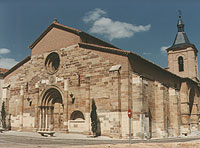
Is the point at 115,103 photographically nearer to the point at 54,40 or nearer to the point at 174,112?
the point at 174,112

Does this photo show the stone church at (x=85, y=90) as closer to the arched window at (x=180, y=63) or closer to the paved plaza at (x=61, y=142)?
the paved plaza at (x=61, y=142)

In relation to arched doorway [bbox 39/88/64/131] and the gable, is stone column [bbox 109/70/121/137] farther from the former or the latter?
arched doorway [bbox 39/88/64/131]

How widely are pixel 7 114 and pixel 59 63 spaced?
9.83 metres

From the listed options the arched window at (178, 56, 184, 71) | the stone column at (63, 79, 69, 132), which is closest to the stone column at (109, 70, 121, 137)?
the stone column at (63, 79, 69, 132)

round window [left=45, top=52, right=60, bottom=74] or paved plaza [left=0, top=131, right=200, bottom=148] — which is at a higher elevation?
round window [left=45, top=52, right=60, bottom=74]

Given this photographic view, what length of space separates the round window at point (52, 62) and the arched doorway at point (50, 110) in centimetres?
244

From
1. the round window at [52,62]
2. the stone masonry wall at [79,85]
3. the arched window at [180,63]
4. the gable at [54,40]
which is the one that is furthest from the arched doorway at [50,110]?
the arched window at [180,63]

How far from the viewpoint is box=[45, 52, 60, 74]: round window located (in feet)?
82.0

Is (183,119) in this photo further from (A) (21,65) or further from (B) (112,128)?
(A) (21,65)

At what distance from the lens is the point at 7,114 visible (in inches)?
1100

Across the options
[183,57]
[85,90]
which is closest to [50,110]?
[85,90]

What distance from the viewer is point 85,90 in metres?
21.1

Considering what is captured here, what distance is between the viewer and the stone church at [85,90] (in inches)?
757

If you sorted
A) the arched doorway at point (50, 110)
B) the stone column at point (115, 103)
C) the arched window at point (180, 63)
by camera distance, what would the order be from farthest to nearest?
1. the arched window at point (180, 63)
2. the arched doorway at point (50, 110)
3. the stone column at point (115, 103)
